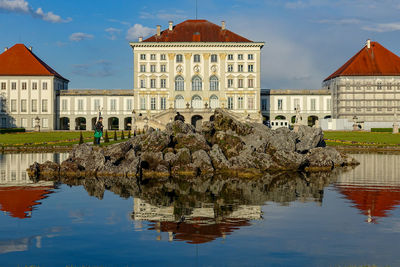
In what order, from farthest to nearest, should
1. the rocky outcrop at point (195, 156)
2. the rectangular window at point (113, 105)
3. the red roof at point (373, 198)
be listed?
the rectangular window at point (113, 105) < the rocky outcrop at point (195, 156) < the red roof at point (373, 198)

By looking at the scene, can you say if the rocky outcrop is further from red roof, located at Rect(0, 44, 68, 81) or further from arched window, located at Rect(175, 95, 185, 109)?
red roof, located at Rect(0, 44, 68, 81)

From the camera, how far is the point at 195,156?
1093 inches

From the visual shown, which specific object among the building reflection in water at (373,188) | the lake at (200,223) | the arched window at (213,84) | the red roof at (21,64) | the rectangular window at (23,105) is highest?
the red roof at (21,64)

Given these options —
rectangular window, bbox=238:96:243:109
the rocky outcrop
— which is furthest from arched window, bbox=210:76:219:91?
the rocky outcrop

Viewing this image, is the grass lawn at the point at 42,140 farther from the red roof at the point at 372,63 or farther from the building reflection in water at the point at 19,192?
the red roof at the point at 372,63

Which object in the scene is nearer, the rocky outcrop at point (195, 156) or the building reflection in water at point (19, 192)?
the building reflection in water at point (19, 192)

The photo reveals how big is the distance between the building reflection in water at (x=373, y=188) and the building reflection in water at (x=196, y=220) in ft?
11.2

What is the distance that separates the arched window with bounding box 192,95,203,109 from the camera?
87.8 metres

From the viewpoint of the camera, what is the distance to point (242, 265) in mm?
10227

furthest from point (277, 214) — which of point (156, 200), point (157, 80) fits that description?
point (157, 80)

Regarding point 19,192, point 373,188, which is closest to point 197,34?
point 373,188

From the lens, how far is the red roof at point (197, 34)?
87.6 meters

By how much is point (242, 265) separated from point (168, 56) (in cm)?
7912

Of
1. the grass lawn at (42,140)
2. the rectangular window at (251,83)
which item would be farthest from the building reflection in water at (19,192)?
the rectangular window at (251,83)
